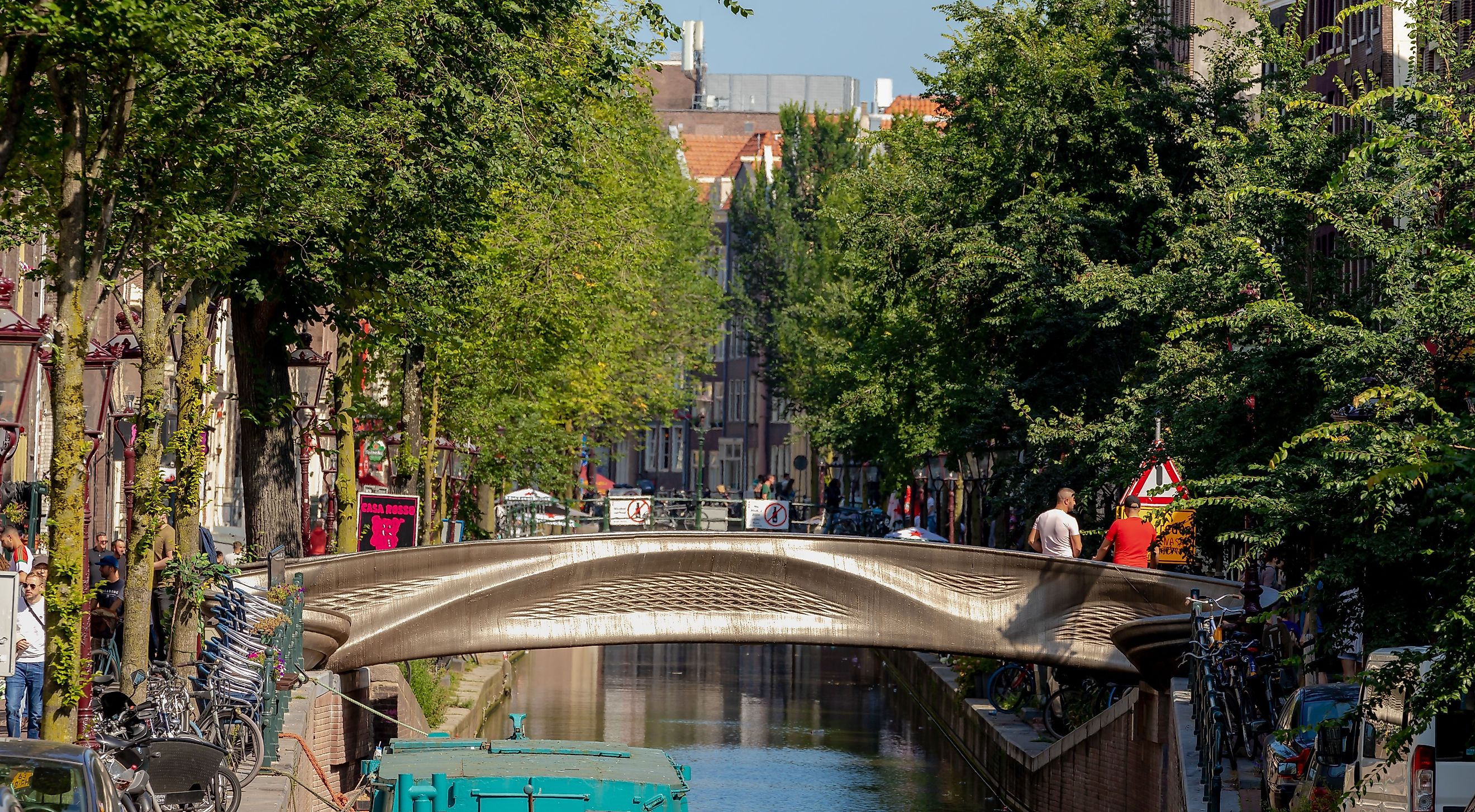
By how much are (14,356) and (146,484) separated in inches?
82.0

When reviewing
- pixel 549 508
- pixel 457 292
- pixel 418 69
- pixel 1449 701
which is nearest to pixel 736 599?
pixel 457 292

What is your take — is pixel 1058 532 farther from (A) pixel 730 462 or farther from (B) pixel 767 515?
(A) pixel 730 462

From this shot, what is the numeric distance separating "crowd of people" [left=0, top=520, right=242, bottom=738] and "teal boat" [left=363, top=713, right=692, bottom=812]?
2.41 m

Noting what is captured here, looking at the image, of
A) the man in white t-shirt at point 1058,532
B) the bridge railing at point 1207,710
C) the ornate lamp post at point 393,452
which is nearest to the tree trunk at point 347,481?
the ornate lamp post at point 393,452

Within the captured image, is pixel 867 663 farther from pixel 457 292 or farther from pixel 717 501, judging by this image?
pixel 457 292

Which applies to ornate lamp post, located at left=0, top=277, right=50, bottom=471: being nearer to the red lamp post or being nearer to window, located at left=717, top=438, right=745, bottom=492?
the red lamp post

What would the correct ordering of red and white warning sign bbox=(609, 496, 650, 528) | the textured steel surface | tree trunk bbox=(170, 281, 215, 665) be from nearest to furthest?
1. tree trunk bbox=(170, 281, 215, 665)
2. the textured steel surface
3. red and white warning sign bbox=(609, 496, 650, 528)

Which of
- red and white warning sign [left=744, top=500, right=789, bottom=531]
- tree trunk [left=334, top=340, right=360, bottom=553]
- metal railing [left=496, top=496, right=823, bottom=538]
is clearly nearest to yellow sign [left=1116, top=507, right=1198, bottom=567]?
tree trunk [left=334, top=340, right=360, bottom=553]

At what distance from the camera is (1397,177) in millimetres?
18781

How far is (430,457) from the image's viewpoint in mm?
37688

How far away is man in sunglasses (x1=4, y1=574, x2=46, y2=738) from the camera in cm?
1872

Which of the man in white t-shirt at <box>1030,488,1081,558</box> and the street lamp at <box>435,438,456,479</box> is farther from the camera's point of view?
the street lamp at <box>435,438,456,479</box>

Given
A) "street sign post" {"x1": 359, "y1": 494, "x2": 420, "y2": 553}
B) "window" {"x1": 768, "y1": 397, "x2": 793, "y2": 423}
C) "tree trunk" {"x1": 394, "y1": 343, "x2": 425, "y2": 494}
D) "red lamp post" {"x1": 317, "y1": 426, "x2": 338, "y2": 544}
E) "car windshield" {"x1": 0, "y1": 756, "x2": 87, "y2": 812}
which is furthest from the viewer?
"window" {"x1": 768, "y1": 397, "x2": 793, "y2": 423}

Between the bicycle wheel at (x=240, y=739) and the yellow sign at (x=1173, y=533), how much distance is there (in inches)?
304
